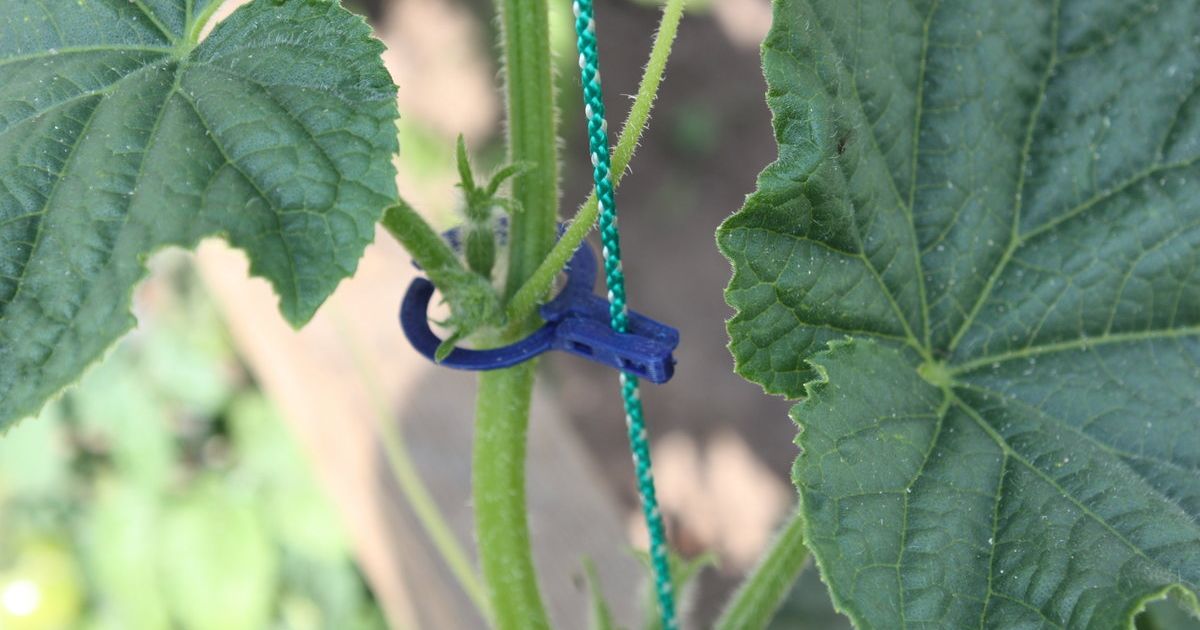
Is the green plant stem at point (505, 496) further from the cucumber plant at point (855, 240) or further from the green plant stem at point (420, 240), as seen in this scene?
the green plant stem at point (420, 240)

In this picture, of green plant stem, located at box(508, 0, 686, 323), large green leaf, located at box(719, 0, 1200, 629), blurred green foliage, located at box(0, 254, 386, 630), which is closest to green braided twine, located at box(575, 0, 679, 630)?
green plant stem, located at box(508, 0, 686, 323)

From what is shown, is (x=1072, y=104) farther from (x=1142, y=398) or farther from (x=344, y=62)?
(x=344, y=62)

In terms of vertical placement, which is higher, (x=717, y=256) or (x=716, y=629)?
(x=717, y=256)

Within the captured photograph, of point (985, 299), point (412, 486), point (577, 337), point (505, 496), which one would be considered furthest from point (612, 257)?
point (412, 486)

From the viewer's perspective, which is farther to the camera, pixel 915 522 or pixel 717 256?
pixel 717 256

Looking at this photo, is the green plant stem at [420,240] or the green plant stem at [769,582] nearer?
the green plant stem at [420,240]

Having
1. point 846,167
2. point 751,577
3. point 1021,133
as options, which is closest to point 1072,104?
point 1021,133

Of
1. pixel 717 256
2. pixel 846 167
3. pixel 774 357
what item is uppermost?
pixel 717 256

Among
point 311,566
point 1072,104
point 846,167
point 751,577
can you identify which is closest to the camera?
point 846,167

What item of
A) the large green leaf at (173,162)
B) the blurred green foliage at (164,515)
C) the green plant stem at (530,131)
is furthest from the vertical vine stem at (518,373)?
the blurred green foliage at (164,515)
